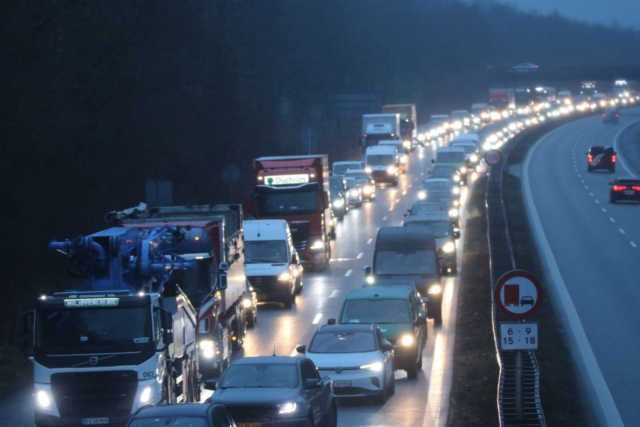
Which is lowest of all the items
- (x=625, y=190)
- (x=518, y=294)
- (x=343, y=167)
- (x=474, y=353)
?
(x=474, y=353)

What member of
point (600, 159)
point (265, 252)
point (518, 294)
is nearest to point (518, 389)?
point (518, 294)

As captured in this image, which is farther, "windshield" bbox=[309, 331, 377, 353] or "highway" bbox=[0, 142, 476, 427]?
"windshield" bbox=[309, 331, 377, 353]

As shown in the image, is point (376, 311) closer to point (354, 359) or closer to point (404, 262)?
point (354, 359)

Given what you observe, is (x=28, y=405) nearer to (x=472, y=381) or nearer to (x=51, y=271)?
(x=472, y=381)

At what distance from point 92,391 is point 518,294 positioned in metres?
5.84

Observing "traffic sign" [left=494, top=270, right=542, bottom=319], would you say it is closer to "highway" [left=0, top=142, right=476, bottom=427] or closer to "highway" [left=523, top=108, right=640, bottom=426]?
"highway" [left=0, top=142, right=476, bottom=427]

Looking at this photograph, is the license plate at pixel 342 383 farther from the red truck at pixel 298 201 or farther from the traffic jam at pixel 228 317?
the red truck at pixel 298 201

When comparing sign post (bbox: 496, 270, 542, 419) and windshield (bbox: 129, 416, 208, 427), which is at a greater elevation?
sign post (bbox: 496, 270, 542, 419)

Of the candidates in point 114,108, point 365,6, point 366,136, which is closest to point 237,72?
point 366,136

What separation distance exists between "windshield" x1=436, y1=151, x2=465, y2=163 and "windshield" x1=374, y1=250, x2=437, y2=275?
39.2 m

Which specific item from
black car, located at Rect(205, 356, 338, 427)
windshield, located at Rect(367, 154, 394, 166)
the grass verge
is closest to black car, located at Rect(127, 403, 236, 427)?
black car, located at Rect(205, 356, 338, 427)

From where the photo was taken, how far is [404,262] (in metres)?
26.3

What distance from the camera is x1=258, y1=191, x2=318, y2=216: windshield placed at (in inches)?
1393

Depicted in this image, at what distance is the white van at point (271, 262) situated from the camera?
2831cm
